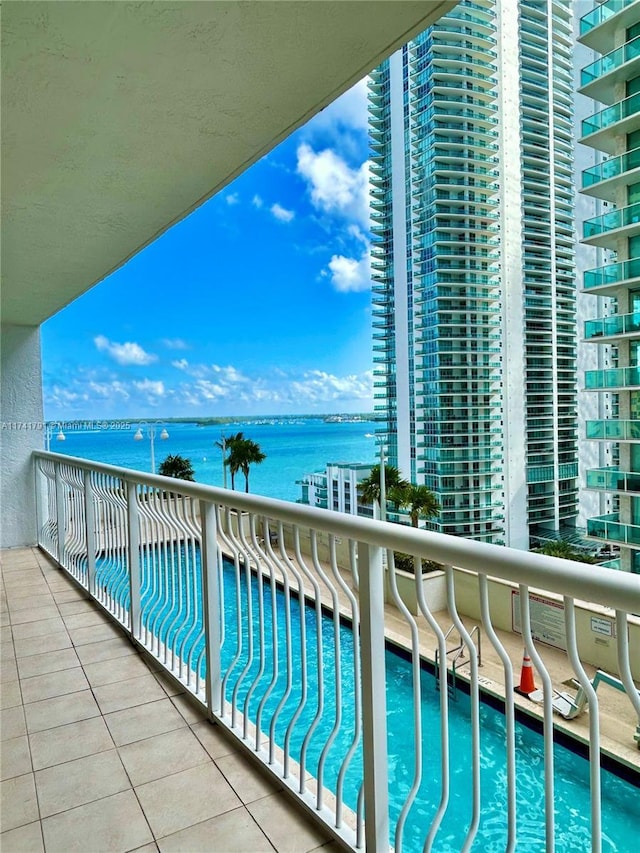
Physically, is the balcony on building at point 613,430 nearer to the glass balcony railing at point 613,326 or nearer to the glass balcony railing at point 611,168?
the glass balcony railing at point 613,326

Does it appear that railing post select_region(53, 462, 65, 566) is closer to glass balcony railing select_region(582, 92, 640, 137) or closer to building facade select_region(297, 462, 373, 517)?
building facade select_region(297, 462, 373, 517)

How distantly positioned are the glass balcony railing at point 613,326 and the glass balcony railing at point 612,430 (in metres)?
2.57

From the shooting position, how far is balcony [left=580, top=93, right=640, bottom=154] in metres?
14.5

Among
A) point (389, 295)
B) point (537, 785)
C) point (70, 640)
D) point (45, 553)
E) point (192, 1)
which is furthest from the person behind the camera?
point (389, 295)

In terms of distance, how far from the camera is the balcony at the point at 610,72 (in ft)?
48.4

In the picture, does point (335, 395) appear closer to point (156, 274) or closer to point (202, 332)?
point (202, 332)

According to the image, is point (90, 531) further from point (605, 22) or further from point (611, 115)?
point (605, 22)

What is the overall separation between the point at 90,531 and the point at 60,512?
930 mm

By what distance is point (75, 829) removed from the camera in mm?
1588

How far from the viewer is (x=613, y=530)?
1590 centimetres

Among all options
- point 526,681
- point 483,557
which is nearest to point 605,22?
point 526,681

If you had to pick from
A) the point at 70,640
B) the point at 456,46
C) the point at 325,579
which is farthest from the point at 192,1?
the point at 456,46

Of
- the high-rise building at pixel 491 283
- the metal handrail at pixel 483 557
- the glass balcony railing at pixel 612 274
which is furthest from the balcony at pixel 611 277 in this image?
the metal handrail at pixel 483 557

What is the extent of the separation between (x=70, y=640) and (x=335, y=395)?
38382 mm
